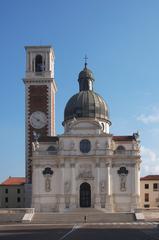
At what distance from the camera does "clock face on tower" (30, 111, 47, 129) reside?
8606 cm

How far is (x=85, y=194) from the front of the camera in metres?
80.1

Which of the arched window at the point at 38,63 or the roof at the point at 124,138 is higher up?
the arched window at the point at 38,63

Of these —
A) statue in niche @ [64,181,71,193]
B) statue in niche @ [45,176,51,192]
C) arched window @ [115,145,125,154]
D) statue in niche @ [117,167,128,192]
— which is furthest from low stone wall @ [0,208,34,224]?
arched window @ [115,145,125,154]

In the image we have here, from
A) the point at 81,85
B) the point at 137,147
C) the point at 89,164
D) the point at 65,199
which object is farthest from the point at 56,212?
the point at 81,85

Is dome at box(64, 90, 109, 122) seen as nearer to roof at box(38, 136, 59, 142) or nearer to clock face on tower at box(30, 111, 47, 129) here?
clock face on tower at box(30, 111, 47, 129)

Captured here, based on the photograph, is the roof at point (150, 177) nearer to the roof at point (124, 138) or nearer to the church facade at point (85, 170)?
the roof at point (124, 138)

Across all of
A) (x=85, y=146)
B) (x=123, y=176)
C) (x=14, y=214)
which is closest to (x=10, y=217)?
(x=14, y=214)

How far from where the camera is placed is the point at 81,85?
89.1 m

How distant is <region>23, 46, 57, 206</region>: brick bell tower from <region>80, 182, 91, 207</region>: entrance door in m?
8.54

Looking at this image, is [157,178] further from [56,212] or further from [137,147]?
[56,212]

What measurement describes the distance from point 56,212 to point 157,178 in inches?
981

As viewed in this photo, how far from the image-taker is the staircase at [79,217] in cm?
6781

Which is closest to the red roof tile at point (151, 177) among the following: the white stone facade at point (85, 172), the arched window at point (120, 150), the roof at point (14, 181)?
the arched window at point (120, 150)

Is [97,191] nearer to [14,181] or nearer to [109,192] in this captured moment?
[109,192]
